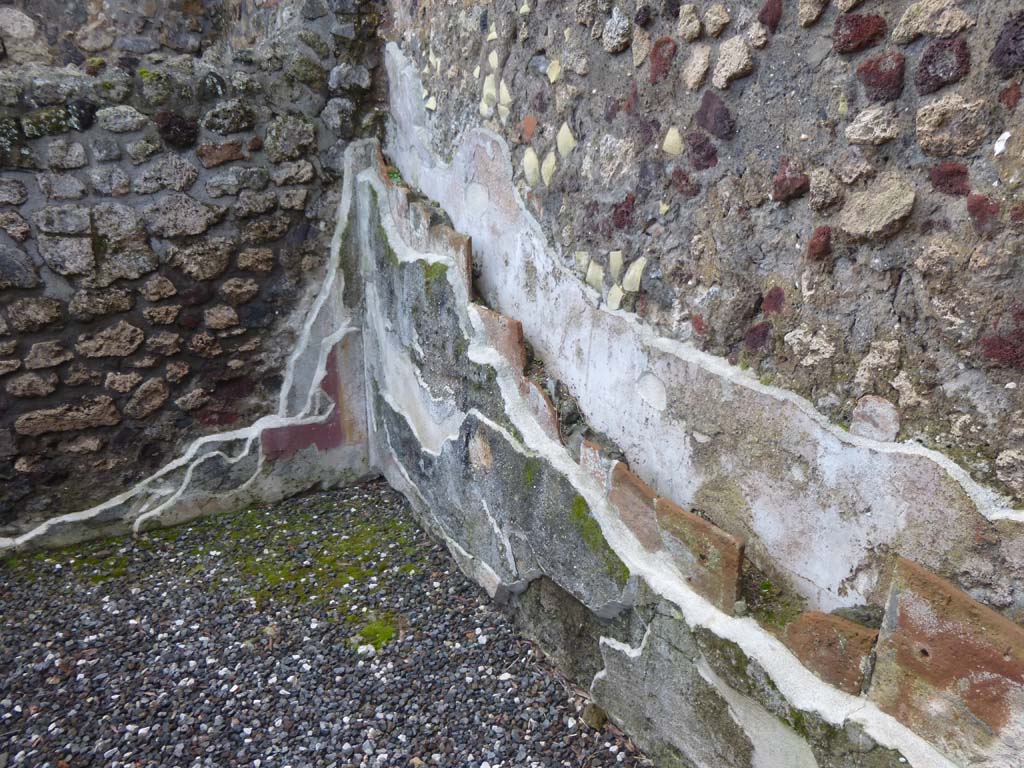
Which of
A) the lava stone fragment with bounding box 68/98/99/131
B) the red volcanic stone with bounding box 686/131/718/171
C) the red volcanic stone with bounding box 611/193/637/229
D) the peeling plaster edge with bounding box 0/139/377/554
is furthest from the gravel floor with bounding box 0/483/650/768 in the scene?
the lava stone fragment with bounding box 68/98/99/131

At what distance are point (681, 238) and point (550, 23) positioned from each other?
0.68m

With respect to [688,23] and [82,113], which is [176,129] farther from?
[688,23]

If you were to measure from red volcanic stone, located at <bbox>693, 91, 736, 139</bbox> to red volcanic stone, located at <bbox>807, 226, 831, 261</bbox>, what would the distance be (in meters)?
0.25

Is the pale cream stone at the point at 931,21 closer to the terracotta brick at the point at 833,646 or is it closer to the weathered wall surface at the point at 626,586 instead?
the weathered wall surface at the point at 626,586

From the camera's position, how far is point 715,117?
4.41 ft

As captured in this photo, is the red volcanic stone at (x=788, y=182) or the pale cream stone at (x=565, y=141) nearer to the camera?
the red volcanic stone at (x=788, y=182)

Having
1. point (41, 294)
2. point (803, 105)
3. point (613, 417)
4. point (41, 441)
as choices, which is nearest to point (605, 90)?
point (803, 105)

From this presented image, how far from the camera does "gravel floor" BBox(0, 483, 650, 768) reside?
5.85 feet

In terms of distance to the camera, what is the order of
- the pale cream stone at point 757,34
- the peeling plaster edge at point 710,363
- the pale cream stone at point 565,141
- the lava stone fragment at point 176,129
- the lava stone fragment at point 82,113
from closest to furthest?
the peeling plaster edge at point 710,363, the pale cream stone at point 757,34, the pale cream stone at point 565,141, the lava stone fragment at point 82,113, the lava stone fragment at point 176,129

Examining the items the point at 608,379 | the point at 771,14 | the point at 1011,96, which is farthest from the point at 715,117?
the point at 608,379

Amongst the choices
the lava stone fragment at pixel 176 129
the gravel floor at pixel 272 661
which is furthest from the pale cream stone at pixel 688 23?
the lava stone fragment at pixel 176 129

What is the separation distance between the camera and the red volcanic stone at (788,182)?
1206 millimetres

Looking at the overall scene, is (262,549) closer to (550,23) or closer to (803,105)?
(550,23)

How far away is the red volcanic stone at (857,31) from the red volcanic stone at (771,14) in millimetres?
113
